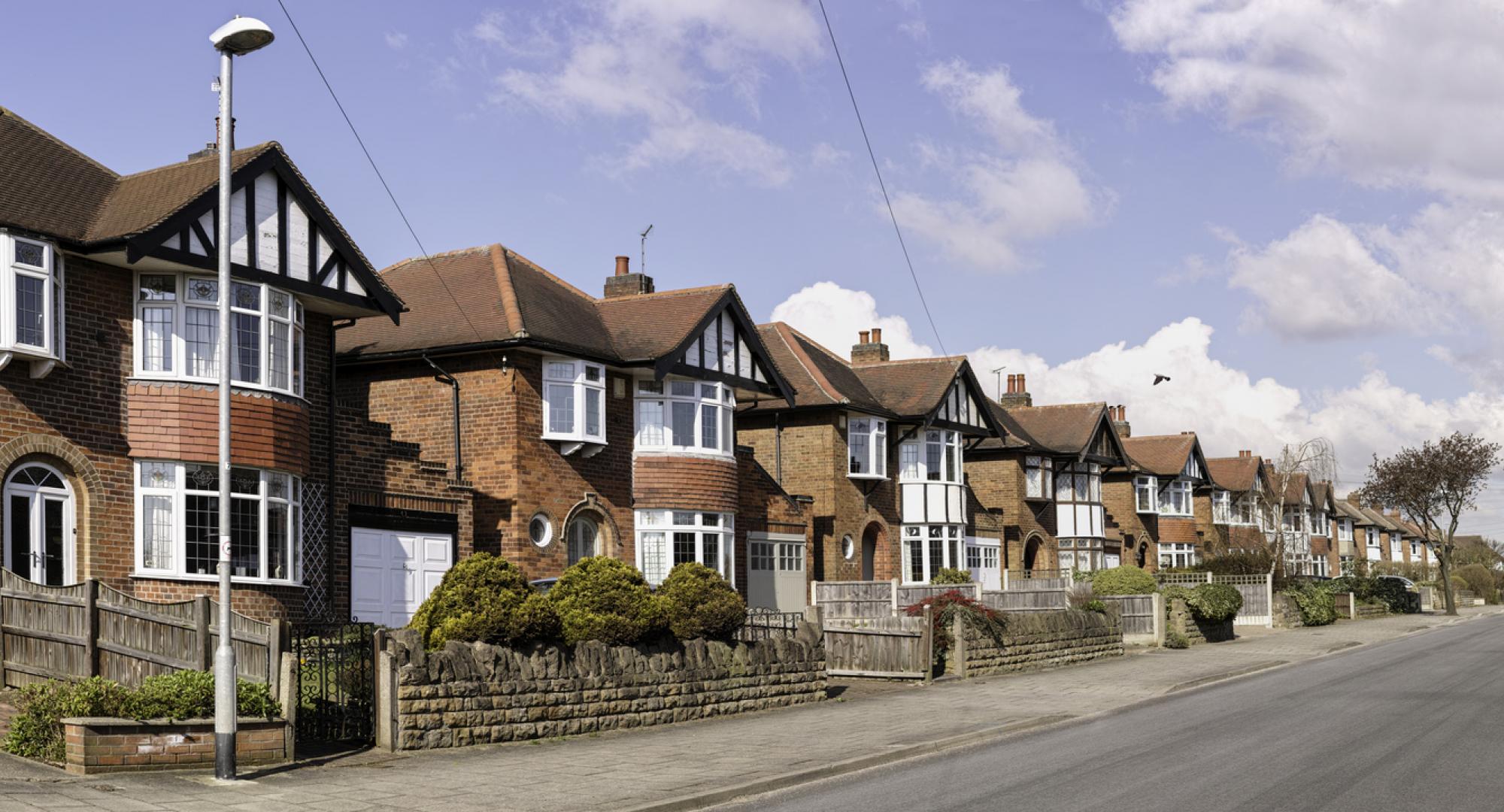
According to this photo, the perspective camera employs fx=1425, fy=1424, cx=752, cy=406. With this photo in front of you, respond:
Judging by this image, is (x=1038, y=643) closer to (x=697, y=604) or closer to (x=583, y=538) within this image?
(x=583, y=538)

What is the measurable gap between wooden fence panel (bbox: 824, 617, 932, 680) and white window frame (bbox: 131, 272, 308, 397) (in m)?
10.6

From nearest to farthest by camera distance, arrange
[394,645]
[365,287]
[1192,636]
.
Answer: [394,645]
[365,287]
[1192,636]

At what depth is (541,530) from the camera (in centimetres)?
2945

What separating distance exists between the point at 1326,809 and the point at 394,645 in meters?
9.60

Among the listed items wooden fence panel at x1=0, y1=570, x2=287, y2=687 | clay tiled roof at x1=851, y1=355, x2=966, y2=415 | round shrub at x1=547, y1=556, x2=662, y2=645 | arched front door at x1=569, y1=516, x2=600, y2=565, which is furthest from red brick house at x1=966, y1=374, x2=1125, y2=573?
wooden fence panel at x1=0, y1=570, x2=287, y2=687

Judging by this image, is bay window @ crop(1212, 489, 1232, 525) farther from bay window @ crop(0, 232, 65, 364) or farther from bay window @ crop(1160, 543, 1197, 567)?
bay window @ crop(0, 232, 65, 364)

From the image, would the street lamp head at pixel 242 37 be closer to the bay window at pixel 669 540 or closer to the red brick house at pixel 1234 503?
the bay window at pixel 669 540

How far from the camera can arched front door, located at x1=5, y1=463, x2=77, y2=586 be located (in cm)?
1958

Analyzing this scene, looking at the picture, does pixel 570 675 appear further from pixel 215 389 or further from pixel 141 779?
pixel 215 389

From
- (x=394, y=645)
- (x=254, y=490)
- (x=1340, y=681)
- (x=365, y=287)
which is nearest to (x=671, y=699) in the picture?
(x=394, y=645)

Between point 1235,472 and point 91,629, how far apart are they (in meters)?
75.2

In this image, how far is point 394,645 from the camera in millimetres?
15758

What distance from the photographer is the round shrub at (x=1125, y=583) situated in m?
39.1

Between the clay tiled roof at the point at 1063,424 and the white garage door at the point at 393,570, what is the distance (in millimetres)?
→ 32985
